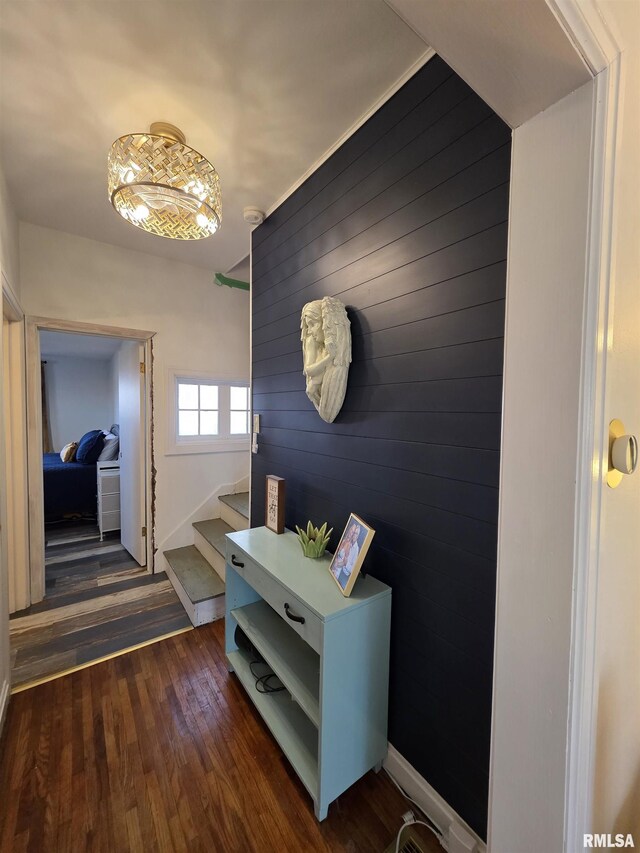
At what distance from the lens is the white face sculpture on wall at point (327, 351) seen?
1.37m

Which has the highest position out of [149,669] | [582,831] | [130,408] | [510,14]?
[510,14]

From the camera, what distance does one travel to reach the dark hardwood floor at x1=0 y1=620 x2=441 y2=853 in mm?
1101

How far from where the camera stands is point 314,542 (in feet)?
4.87

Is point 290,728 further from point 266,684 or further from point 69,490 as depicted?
point 69,490

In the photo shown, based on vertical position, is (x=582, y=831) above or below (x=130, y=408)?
below

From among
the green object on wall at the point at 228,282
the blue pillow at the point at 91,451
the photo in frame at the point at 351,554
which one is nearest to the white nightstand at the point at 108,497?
the blue pillow at the point at 91,451

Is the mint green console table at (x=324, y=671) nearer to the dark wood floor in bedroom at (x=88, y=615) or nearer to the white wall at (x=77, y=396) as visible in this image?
the dark wood floor in bedroom at (x=88, y=615)

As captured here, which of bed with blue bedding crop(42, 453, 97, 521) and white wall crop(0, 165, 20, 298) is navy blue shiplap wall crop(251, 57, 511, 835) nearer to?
white wall crop(0, 165, 20, 298)

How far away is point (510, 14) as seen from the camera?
1.61ft

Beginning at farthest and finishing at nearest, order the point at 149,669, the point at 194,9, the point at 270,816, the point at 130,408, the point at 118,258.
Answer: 1. the point at 130,408
2. the point at 118,258
3. the point at 149,669
4. the point at 270,816
5. the point at 194,9

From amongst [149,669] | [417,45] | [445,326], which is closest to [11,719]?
[149,669]

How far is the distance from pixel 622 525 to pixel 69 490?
4.99 meters

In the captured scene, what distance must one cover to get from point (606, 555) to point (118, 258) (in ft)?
10.8

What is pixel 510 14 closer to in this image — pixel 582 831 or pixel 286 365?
pixel 582 831
